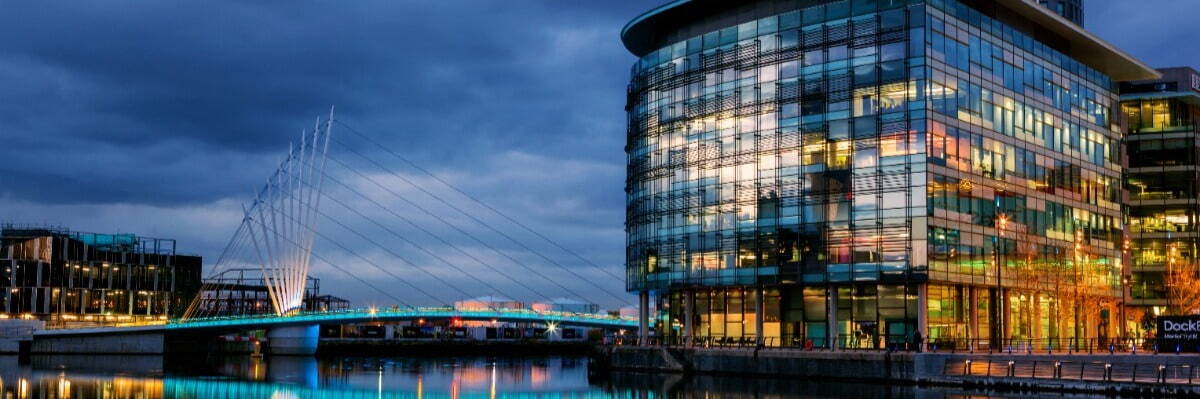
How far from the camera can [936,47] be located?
75812 mm

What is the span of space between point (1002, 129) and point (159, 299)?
92608 mm

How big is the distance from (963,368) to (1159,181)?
165 ft

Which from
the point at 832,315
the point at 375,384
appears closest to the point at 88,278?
the point at 375,384

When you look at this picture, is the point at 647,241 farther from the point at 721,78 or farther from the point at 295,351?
the point at 295,351

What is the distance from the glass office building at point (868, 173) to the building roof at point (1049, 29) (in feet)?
0.88

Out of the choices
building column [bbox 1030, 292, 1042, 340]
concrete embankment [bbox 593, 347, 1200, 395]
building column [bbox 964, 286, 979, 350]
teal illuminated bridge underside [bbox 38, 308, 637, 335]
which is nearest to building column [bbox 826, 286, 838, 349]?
concrete embankment [bbox 593, 347, 1200, 395]

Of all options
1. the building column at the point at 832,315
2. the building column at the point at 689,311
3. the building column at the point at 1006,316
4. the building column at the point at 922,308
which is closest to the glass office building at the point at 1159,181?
the building column at the point at 1006,316

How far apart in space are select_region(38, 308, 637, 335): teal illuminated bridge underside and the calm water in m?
16.2

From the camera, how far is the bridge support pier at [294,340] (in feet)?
404

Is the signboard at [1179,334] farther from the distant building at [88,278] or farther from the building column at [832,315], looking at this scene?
the distant building at [88,278]

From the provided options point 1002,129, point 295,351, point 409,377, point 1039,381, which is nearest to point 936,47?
point 1002,129

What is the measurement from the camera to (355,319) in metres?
117

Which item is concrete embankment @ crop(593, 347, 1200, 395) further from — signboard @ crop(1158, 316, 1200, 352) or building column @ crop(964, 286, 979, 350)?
building column @ crop(964, 286, 979, 350)

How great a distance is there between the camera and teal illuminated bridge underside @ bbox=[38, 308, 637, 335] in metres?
116
